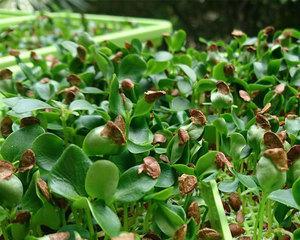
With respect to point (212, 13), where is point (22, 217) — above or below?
above

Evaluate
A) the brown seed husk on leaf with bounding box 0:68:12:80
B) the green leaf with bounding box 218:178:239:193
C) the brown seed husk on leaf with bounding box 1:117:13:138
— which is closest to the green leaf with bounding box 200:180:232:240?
the green leaf with bounding box 218:178:239:193

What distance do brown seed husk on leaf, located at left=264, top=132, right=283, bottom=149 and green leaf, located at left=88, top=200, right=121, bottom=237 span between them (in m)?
0.13

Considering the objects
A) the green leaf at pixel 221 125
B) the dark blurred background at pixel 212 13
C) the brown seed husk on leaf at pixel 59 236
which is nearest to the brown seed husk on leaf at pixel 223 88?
the green leaf at pixel 221 125

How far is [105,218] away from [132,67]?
12.0 inches

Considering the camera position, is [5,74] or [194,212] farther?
[5,74]

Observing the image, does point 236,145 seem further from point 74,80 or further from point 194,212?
point 74,80

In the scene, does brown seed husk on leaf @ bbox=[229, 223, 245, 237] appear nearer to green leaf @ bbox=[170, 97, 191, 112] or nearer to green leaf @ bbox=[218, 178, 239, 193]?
green leaf @ bbox=[218, 178, 239, 193]

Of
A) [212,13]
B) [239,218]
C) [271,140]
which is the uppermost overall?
[271,140]

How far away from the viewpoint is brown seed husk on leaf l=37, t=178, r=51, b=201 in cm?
39

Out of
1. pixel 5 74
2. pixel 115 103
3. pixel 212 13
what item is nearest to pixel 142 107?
pixel 115 103

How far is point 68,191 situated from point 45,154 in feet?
0.18

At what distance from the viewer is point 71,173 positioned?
1.25ft

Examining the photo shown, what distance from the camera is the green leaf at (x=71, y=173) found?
14.7 inches

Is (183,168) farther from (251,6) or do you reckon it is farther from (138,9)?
(138,9)
